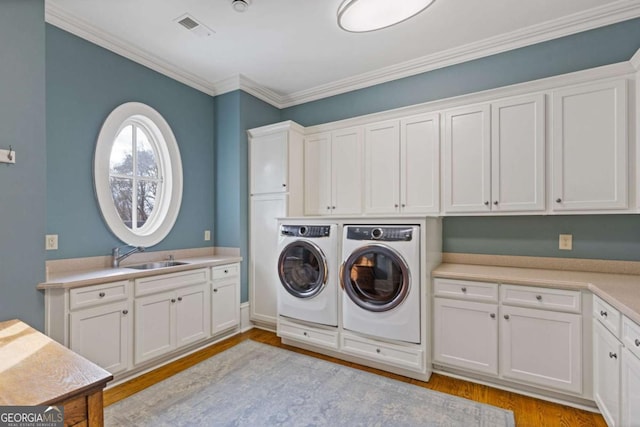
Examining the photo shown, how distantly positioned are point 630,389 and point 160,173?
387 cm

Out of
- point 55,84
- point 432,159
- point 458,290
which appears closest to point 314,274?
point 458,290

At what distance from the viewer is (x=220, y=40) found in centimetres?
269

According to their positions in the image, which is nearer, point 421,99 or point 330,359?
point 330,359

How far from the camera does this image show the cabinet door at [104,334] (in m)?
2.06

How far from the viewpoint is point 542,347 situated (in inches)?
80.4

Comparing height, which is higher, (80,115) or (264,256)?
(80,115)

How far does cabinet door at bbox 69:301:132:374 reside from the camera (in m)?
2.06

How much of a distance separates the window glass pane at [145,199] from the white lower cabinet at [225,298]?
2.98 feet

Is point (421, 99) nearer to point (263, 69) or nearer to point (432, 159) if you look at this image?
point (432, 159)

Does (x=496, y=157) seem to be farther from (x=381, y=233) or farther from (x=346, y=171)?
(x=346, y=171)

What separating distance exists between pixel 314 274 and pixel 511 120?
211cm

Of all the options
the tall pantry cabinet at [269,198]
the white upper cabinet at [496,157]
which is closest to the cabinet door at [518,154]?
the white upper cabinet at [496,157]

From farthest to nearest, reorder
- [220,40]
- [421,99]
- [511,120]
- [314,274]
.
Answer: [421,99], [314,274], [220,40], [511,120]

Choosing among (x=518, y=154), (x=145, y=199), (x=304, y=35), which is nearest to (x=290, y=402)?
(x=145, y=199)
